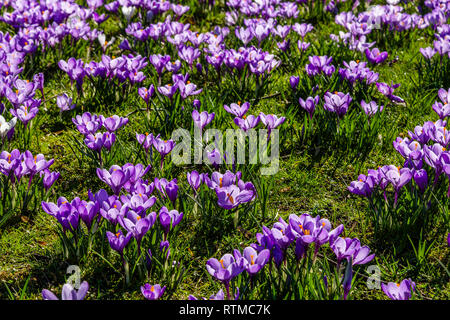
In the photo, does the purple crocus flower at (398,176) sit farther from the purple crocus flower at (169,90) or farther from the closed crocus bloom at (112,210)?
the purple crocus flower at (169,90)

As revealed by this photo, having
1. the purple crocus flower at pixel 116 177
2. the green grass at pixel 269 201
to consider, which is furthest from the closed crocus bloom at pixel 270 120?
the purple crocus flower at pixel 116 177

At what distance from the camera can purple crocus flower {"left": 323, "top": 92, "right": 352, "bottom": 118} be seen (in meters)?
3.50

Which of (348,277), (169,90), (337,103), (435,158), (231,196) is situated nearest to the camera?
(348,277)

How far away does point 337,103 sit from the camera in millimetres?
3520

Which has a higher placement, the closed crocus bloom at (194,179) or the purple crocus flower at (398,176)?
the purple crocus flower at (398,176)

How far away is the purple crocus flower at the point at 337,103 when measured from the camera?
3.50 m

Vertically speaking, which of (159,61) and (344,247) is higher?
(159,61)

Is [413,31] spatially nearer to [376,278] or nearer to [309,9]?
[309,9]

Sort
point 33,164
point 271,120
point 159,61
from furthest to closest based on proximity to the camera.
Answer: point 159,61
point 271,120
point 33,164

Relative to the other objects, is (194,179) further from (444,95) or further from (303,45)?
(303,45)

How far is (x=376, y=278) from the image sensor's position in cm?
258

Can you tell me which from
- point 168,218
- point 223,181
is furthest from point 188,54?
point 168,218

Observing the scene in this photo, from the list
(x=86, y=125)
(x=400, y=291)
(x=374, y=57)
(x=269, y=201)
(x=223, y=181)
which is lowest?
(x=269, y=201)
